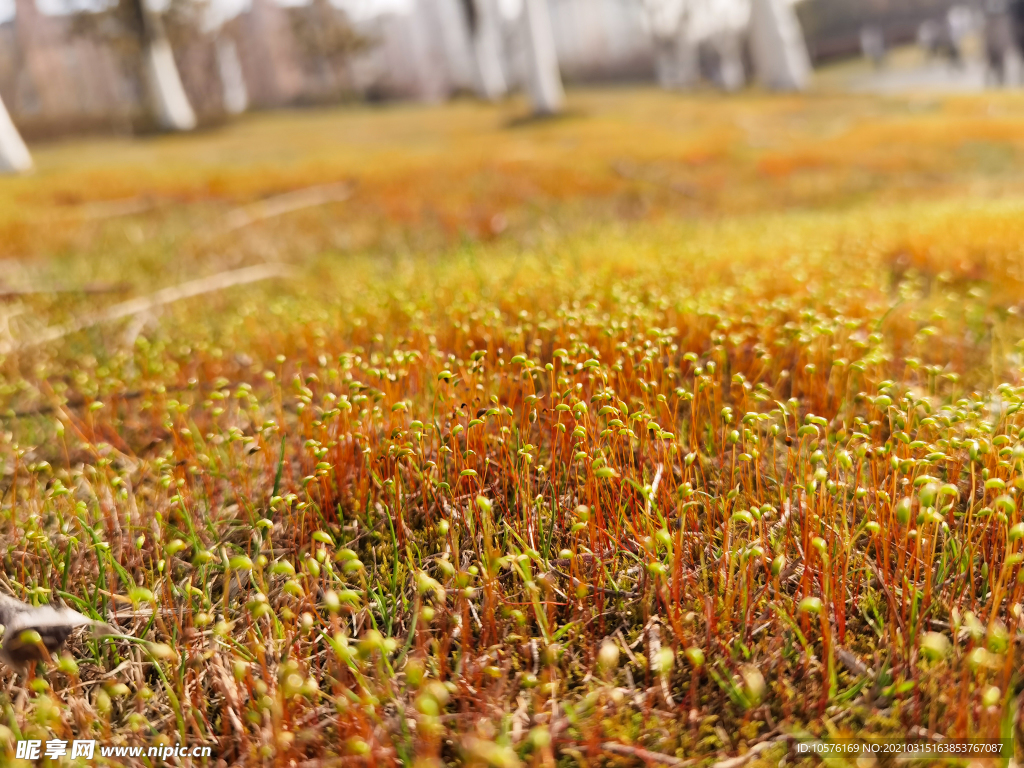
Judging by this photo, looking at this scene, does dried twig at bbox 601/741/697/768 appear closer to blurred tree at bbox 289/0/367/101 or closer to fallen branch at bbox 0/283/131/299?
fallen branch at bbox 0/283/131/299

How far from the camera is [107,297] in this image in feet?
17.2

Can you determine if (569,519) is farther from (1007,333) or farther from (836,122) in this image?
(836,122)

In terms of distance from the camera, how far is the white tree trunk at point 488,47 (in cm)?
2819

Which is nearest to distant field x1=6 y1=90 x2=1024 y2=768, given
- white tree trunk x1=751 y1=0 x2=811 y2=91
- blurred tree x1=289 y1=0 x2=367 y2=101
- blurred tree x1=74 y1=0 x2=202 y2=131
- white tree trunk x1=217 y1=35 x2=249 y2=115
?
white tree trunk x1=751 y1=0 x2=811 y2=91

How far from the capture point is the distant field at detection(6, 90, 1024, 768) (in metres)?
1.41

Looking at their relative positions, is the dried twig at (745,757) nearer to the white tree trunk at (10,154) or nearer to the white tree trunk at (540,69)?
the white tree trunk at (10,154)

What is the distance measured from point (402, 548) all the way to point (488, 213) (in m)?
6.30

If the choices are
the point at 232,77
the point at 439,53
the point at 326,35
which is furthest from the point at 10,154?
the point at 439,53

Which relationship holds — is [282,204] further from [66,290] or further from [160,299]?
[160,299]

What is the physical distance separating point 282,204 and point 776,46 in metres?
21.8

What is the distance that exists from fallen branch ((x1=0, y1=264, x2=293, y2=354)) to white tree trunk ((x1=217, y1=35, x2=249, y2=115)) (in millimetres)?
43811

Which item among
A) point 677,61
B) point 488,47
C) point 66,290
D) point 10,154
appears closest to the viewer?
point 66,290

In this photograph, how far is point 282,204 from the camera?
9.14 m

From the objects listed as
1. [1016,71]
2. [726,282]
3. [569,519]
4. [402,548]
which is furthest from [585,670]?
[1016,71]
